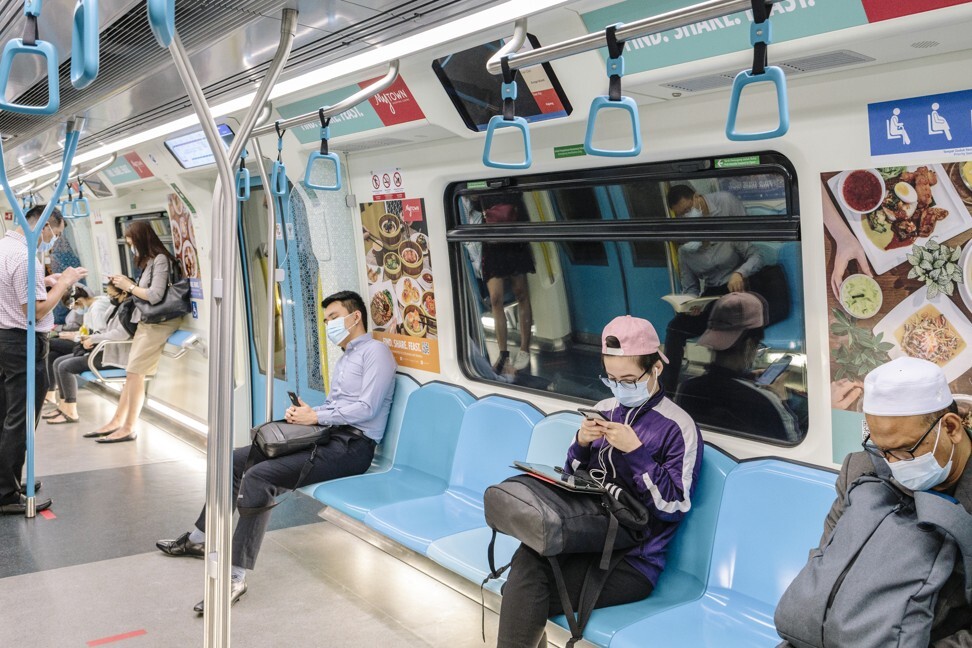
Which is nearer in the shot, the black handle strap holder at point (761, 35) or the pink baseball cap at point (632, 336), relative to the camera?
the black handle strap holder at point (761, 35)

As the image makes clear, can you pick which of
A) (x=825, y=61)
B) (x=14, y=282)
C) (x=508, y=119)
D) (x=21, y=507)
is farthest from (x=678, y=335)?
(x=21, y=507)

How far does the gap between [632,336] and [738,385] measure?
0.64 m

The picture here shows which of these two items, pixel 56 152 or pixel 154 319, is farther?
pixel 154 319

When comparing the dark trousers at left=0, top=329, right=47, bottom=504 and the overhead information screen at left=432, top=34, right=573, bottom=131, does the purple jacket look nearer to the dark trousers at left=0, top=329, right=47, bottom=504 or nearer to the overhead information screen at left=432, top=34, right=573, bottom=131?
the overhead information screen at left=432, top=34, right=573, bottom=131

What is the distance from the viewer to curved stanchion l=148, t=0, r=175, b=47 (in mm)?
1967

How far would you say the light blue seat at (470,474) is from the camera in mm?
4016

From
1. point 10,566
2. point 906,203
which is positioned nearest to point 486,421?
point 906,203

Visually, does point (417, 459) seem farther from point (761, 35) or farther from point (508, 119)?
point (761, 35)

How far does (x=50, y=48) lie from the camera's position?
6.44ft

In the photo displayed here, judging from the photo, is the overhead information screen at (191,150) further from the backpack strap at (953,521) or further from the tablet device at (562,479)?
the backpack strap at (953,521)

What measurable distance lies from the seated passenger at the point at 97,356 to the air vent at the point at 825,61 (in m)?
6.87

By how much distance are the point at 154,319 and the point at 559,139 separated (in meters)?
5.26

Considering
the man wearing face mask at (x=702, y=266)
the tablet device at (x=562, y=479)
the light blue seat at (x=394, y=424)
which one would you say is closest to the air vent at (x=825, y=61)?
the man wearing face mask at (x=702, y=266)

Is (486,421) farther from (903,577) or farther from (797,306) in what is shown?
(903,577)
